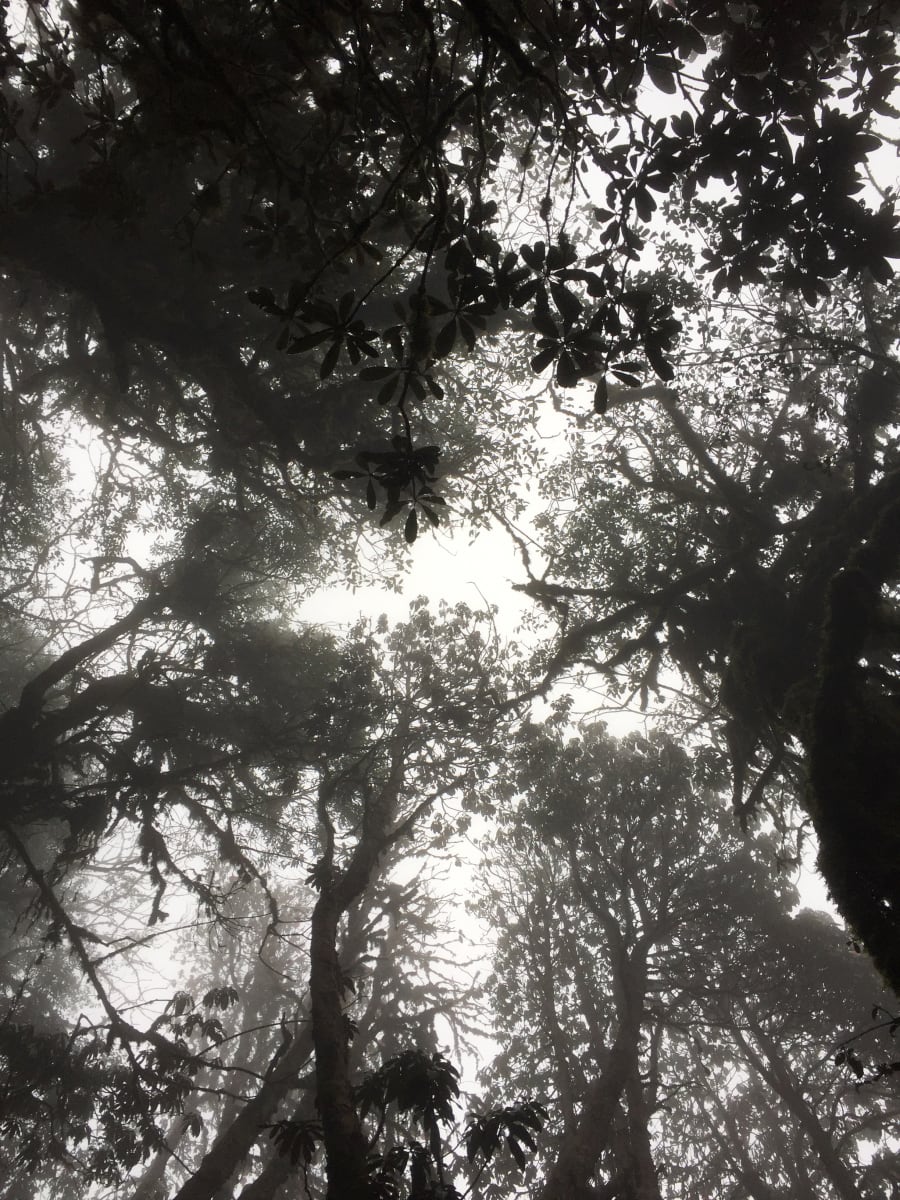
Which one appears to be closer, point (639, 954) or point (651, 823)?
point (639, 954)

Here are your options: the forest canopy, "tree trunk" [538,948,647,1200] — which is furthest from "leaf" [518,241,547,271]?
"tree trunk" [538,948,647,1200]

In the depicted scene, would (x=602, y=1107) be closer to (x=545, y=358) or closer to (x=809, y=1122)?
(x=809, y=1122)

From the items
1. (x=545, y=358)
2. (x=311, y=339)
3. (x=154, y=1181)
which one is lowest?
(x=154, y=1181)

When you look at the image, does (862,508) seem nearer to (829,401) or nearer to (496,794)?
(829,401)

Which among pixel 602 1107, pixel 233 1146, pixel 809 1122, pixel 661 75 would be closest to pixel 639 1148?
pixel 602 1107

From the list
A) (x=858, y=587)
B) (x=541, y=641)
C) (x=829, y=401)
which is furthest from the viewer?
(x=541, y=641)

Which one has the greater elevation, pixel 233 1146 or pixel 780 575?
pixel 780 575

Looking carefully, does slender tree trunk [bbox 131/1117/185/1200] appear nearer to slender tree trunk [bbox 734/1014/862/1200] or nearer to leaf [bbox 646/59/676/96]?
slender tree trunk [bbox 734/1014/862/1200]

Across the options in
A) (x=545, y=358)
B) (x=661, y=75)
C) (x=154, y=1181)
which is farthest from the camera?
(x=154, y=1181)

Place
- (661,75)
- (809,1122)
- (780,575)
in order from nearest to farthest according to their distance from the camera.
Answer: (661,75)
(780,575)
(809,1122)

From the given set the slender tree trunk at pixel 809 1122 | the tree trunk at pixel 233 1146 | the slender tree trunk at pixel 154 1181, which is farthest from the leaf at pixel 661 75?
the slender tree trunk at pixel 154 1181

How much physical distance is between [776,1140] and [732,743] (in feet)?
65.3

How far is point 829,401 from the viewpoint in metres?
10.0

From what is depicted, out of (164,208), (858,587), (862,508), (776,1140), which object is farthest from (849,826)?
(776,1140)
